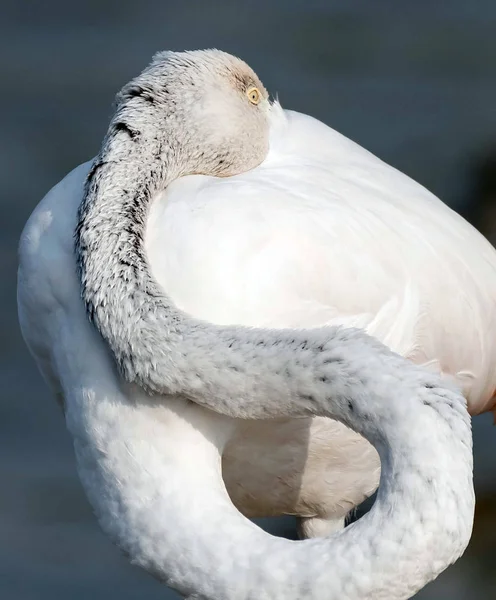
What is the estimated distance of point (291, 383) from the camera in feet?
11.3

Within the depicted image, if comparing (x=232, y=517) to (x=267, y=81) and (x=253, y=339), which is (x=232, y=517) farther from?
(x=267, y=81)

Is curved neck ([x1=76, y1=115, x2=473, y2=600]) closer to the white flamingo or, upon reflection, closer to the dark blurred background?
the white flamingo

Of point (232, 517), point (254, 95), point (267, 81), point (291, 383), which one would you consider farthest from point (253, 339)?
point (267, 81)

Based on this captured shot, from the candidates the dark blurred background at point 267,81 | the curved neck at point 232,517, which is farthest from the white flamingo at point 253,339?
the dark blurred background at point 267,81

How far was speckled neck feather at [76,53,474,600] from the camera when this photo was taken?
126 inches

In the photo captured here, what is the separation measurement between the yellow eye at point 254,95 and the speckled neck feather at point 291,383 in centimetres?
43

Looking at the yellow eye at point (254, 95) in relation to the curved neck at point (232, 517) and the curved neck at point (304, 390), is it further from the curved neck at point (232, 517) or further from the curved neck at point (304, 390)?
the curved neck at point (232, 517)

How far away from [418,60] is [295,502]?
5775mm

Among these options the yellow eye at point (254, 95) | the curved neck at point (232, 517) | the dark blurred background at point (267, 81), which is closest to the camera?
the curved neck at point (232, 517)

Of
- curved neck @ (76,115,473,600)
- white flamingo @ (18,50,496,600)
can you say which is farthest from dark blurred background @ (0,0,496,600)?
curved neck @ (76,115,473,600)

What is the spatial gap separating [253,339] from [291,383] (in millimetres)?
160

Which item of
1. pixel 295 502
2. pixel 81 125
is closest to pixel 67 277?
pixel 295 502

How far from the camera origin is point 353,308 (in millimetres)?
4055

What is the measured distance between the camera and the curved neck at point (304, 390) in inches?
126
